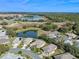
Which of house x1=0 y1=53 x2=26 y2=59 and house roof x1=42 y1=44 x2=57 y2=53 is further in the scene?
house roof x1=42 y1=44 x2=57 y2=53

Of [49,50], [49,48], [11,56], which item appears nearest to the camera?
[11,56]

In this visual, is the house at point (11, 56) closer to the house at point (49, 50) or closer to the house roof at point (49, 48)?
the house at point (49, 50)

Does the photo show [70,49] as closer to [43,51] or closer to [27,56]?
[43,51]

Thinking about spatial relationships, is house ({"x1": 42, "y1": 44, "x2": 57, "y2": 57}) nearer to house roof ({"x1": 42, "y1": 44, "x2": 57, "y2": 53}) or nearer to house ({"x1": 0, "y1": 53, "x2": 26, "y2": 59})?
house roof ({"x1": 42, "y1": 44, "x2": 57, "y2": 53})

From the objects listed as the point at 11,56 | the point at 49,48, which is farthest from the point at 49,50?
the point at 11,56

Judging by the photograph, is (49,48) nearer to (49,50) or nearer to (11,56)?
(49,50)

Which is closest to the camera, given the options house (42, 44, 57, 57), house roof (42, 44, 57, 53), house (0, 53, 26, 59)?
house (0, 53, 26, 59)

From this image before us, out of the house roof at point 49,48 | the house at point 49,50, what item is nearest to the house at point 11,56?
the house at point 49,50

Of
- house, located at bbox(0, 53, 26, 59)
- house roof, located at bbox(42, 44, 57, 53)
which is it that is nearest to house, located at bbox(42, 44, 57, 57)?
house roof, located at bbox(42, 44, 57, 53)

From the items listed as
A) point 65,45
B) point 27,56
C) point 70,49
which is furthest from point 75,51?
point 27,56
